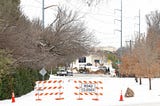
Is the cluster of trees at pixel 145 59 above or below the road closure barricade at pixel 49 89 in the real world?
above

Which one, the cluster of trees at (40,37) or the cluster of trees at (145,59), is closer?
the cluster of trees at (40,37)

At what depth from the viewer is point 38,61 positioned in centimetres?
3425

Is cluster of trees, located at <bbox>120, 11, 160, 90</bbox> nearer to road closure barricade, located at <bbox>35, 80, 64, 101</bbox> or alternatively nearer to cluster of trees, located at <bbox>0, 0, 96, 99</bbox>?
cluster of trees, located at <bbox>0, 0, 96, 99</bbox>

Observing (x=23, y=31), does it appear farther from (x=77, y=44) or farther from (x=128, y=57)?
(x=128, y=57)

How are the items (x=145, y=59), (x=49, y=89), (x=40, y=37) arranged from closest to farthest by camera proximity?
(x=49, y=89) → (x=40, y=37) → (x=145, y=59)

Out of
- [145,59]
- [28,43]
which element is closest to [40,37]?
[28,43]

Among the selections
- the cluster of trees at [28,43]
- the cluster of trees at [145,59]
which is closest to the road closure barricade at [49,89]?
the cluster of trees at [28,43]

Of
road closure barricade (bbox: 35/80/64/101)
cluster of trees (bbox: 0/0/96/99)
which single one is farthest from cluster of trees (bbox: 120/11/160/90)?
road closure barricade (bbox: 35/80/64/101)

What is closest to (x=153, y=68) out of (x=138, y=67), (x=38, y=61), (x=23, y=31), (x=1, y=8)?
(x=138, y=67)

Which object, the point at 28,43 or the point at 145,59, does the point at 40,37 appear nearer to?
the point at 28,43

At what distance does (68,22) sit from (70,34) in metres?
1.56

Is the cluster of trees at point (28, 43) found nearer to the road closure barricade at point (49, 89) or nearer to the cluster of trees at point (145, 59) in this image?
the road closure barricade at point (49, 89)

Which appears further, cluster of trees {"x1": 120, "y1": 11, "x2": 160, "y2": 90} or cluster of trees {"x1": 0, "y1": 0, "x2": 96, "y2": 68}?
cluster of trees {"x1": 120, "y1": 11, "x2": 160, "y2": 90}

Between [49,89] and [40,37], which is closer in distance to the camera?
[49,89]
